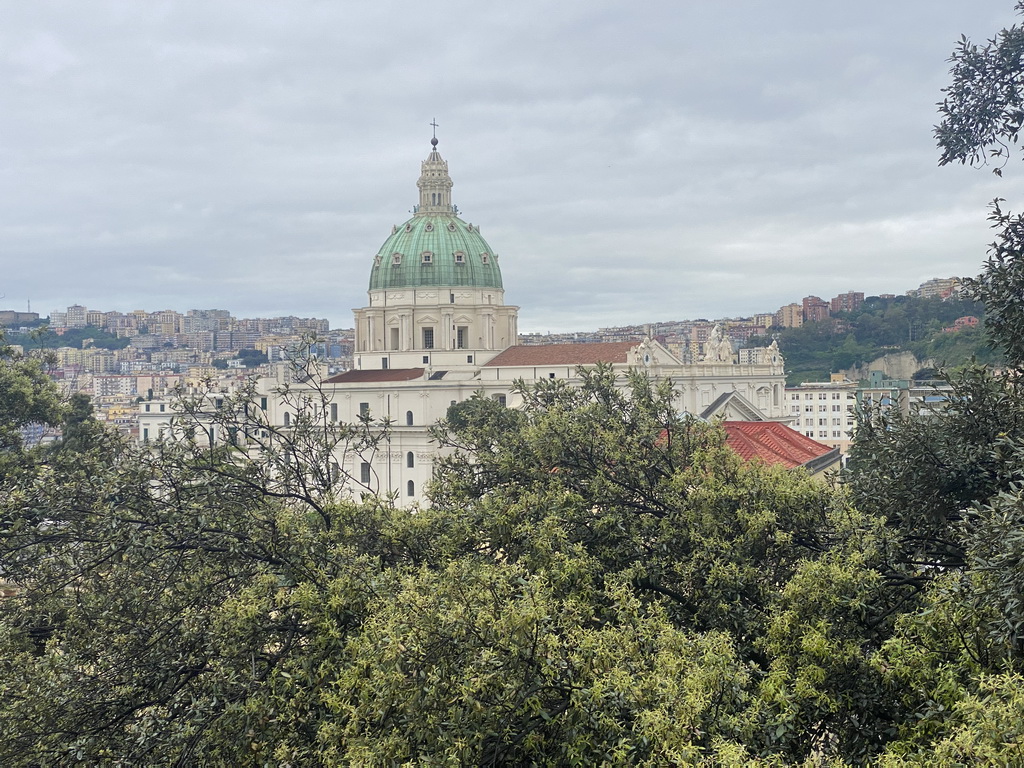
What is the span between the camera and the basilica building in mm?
67688

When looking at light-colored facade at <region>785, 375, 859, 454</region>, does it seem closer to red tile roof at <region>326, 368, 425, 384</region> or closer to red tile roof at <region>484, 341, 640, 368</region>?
red tile roof at <region>484, 341, 640, 368</region>

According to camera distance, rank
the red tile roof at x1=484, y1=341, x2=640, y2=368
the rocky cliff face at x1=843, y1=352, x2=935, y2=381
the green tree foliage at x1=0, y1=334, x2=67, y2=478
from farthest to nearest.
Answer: the rocky cliff face at x1=843, y1=352, x2=935, y2=381
the red tile roof at x1=484, y1=341, x2=640, y2=368
the green tree foliage at x1=0, y1=334, x2=67, y2=478

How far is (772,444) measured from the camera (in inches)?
1439

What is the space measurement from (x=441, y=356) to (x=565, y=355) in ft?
34.6

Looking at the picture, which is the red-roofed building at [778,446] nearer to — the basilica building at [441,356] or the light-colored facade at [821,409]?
the basilica building at [441,356]

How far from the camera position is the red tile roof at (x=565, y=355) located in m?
67.7

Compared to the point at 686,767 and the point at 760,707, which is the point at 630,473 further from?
the point at 686,767

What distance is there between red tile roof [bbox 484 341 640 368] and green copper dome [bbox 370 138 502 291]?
7701 mm

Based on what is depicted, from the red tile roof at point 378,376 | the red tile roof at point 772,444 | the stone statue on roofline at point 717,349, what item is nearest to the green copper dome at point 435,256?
the red tile roof at point 378,376

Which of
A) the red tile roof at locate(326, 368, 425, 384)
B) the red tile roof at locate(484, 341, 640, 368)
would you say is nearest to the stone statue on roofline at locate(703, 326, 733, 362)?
the red tile roof at locate(484, 341, 640, 368)

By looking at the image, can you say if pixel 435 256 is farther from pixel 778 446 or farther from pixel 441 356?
pixel 778 446

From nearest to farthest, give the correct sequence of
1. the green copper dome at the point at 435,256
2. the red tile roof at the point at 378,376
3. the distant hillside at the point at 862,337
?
1. the red tile roof at the point at 378,376
2. the green copper dome at the point at 435,256
3. the distant hillside at the point at 862,337

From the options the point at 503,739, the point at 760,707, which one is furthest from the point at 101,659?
the point at 760,707

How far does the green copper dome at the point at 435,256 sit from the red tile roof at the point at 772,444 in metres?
40.4
